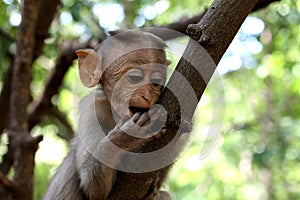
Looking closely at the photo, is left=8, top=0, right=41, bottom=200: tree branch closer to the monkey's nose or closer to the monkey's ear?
the monkey's ear

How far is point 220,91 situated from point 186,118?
1.61ft

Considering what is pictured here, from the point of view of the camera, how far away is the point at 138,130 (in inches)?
124

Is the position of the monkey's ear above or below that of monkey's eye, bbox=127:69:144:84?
below

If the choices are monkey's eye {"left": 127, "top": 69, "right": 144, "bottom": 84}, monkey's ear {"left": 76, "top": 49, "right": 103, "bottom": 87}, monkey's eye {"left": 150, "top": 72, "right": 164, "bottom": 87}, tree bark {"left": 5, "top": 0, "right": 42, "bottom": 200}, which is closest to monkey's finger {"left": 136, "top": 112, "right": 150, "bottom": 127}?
monkey's eye {"left": 150, "top": 72, "right": 164, "bottom": 87}

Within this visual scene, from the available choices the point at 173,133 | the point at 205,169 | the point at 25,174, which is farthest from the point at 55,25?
the point at 205,169

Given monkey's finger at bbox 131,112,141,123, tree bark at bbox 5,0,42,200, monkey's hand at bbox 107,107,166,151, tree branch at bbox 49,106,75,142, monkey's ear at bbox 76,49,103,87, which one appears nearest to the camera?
monkey's hand at bbox 107,107,166,151

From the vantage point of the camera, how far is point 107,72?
3752 mm

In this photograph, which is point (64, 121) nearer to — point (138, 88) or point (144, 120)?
point (138, 88)

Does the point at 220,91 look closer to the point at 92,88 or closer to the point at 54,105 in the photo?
the point at 92,88

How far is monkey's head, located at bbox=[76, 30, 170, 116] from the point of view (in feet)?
11.1

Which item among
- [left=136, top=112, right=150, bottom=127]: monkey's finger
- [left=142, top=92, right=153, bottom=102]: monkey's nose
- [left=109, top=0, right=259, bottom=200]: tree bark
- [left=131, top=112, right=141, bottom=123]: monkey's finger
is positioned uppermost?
[left=109, top=0, right=259, bottom=200]: tree bark

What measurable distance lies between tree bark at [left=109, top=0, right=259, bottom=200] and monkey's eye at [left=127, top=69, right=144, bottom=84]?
39 centimetres

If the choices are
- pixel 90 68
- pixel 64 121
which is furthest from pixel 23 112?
pixel 90 68

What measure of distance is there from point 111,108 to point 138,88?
0.49 meters
